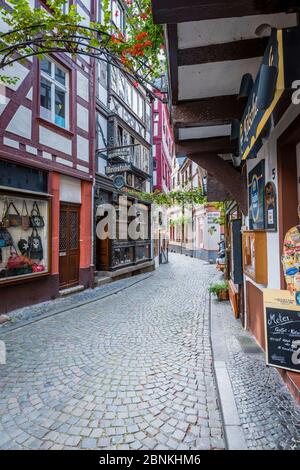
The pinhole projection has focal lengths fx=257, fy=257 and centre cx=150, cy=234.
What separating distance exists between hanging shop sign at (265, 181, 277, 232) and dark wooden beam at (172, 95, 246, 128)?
98 cm

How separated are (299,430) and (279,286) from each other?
1.24m

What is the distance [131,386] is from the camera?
2.76 meters

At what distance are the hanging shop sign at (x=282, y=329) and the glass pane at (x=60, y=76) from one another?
7.48 meters

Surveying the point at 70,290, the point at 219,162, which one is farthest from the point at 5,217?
the point at 219,162

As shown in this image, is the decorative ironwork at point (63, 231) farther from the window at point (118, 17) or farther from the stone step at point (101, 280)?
the window at point (118, 17)

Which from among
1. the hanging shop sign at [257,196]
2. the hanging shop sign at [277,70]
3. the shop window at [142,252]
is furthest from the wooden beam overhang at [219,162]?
the shop window at [142,252]

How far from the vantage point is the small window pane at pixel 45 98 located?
6363 millimetres

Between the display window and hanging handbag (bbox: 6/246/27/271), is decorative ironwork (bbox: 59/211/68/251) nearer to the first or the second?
the display window

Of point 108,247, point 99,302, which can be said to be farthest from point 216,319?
point 108,247

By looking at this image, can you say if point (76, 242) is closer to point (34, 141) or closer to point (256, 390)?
point (34, 141)

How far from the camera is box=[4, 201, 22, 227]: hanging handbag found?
5445 millimetres

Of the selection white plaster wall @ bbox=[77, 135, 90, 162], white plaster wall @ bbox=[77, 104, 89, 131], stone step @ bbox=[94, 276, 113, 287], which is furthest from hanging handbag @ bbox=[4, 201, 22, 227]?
white plaster wall @ bbox=[77, 104, 89, 131]

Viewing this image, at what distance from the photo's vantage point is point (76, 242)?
303 inches

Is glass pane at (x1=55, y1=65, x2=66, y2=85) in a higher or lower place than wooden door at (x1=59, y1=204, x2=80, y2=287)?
higher
